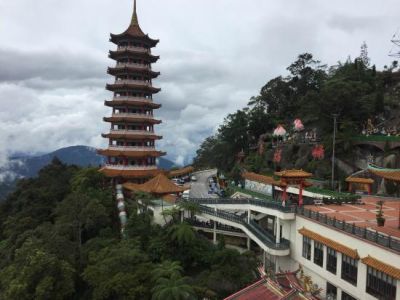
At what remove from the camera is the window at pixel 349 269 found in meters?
19.3

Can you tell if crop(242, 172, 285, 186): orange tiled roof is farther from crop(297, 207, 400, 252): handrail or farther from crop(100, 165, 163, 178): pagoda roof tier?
crop(297, 207, 400, 252): handrail

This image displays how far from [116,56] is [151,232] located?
28203 mm

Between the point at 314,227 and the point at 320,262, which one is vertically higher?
the point at 314,227

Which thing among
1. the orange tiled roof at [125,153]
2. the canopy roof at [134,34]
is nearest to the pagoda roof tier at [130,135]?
the orange tiled roof at [125,153]

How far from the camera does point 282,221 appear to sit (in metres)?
26.6

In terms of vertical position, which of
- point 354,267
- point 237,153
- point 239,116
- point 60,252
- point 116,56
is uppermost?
point 116,56

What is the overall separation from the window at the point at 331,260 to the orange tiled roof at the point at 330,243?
0.55 meters

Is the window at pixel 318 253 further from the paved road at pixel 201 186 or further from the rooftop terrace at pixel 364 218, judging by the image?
the paved road at pixel 201 186

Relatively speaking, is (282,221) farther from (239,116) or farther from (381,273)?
(239,116)

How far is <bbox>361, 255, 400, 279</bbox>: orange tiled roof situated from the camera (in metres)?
16.3

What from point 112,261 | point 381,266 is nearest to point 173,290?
point 112,261

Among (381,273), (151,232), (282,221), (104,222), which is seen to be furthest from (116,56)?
(381,273)

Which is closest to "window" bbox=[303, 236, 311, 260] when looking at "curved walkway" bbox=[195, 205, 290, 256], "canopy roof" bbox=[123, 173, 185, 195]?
"curved walkway" bbox=[195, 205, 290, 256]

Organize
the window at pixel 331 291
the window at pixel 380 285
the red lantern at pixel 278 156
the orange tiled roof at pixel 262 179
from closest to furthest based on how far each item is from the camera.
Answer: the window at pixel 380 285
the window at pixel 331 291
the orange tiled roof at pixel 262 179
the red lantern at pixel 278 156
